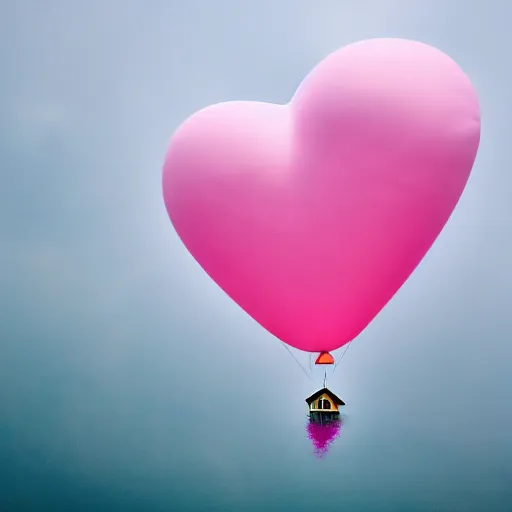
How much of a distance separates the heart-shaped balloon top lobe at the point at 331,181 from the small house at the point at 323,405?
616 mm

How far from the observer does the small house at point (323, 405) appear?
3.41 metres

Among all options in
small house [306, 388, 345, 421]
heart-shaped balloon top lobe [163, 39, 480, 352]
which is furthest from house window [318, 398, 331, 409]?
heart-shaped balloon top lobe [163, 39, 480, 352]

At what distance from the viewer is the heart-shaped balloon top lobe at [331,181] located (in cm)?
248

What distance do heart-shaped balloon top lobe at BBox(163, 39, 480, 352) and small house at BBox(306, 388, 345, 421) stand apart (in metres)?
0.62

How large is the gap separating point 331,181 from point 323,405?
4.58 feet

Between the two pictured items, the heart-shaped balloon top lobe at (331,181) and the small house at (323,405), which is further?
the small house at (323,405)

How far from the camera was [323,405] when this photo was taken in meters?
3.44

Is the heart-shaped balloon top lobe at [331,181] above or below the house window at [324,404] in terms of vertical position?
above

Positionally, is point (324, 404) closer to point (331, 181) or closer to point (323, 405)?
point (323, 405)

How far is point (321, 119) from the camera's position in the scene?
254 cm

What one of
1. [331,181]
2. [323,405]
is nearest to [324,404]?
[323,405]

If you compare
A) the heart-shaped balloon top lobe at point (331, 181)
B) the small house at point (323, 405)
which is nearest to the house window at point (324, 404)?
the small house at point (323, 405)

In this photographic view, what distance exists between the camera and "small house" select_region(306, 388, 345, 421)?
341 cm

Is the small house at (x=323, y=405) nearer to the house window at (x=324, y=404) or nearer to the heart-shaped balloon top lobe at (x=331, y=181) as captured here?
the house window at (x=324, y=404)
